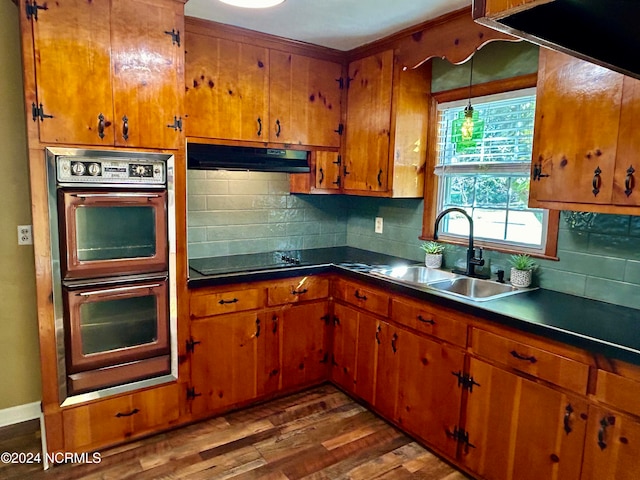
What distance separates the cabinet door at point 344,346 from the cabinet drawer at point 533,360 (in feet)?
3.18

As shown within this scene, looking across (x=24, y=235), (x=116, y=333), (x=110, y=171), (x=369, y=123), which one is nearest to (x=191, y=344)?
(x=116, y=333)

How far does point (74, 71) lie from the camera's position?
2.12 meters

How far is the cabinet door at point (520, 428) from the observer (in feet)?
5.85

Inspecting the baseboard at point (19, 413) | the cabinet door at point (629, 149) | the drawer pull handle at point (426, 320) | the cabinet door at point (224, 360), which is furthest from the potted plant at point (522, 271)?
the baseboard at point (19, 413)

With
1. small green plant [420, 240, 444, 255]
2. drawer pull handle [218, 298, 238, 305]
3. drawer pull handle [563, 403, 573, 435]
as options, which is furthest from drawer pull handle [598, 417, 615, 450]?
drawer pull handle [218, 298, 238, 305]

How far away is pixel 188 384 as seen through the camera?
2.61 meters

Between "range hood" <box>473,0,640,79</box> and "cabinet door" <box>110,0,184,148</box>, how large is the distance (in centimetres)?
195

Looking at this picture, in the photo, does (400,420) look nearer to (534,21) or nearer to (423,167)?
(423,167)

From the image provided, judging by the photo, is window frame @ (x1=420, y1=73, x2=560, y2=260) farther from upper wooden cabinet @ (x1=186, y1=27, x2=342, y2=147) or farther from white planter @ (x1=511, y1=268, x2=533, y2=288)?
upper wooden cabinet @ (x1=186, y1=27, x2=342, y2=147)

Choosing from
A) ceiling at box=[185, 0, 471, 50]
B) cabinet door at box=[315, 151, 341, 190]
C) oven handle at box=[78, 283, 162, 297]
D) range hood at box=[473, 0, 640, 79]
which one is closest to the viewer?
range hood at box=[473, 0, 640, 79]

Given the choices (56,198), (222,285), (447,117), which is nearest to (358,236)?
(447,117)

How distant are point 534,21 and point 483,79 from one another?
6.95 ft

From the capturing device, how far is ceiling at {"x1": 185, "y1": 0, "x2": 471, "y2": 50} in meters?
2.37

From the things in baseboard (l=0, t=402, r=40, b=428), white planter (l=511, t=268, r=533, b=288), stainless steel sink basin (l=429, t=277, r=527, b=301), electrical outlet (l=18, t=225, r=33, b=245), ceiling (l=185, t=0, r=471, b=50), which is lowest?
baseboard (l=0, t=402, r=40, b=428)
